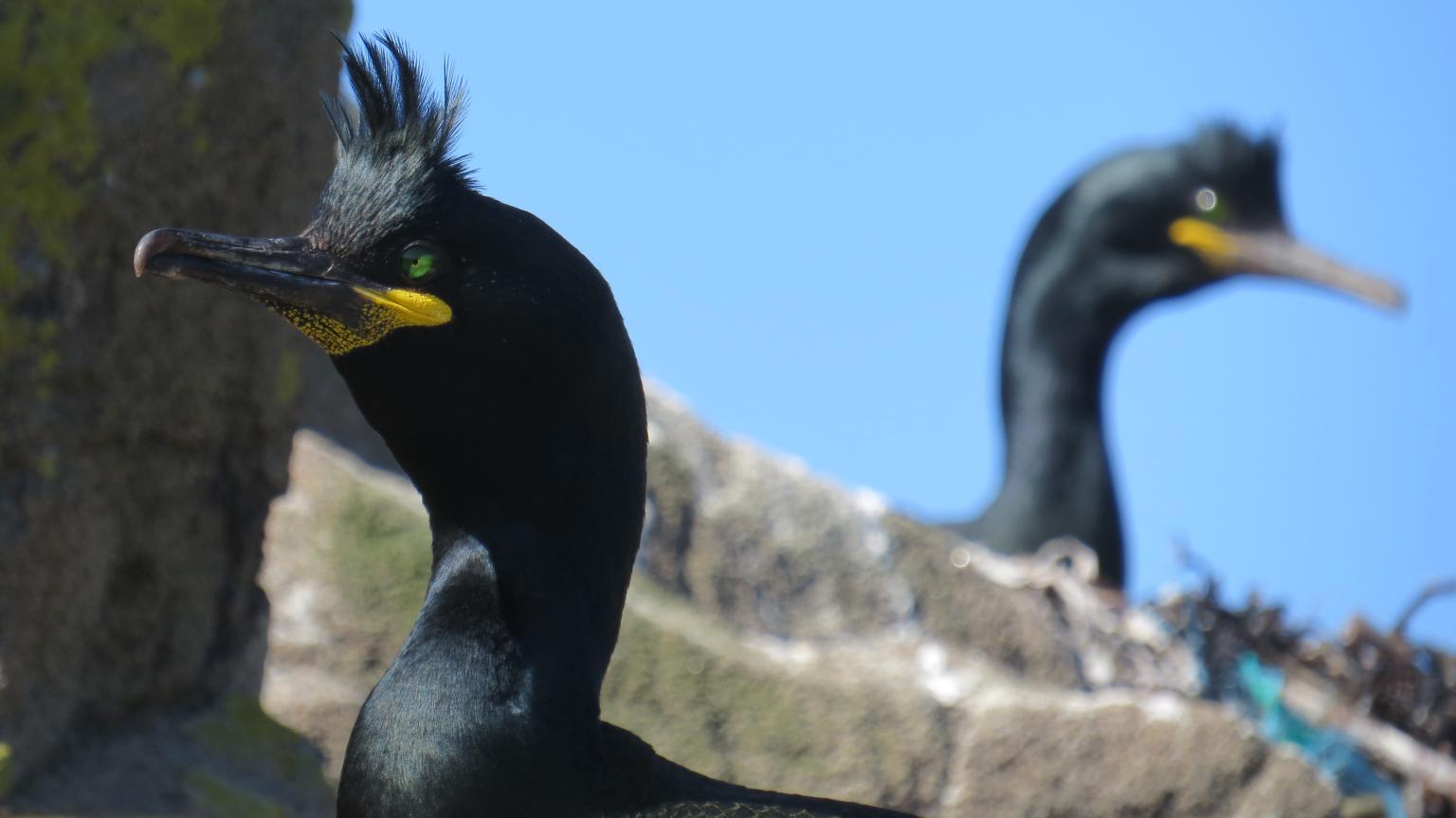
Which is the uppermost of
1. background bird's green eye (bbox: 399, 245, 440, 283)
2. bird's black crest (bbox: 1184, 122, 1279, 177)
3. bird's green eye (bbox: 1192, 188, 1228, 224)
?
bird's black crest (bbox: 1184, 122, 1279, 177)

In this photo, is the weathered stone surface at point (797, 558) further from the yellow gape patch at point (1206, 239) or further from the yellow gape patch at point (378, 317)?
the yellow gape patch at point (1206, 239)

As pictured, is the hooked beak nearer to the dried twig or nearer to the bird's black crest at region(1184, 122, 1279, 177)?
the dried twig

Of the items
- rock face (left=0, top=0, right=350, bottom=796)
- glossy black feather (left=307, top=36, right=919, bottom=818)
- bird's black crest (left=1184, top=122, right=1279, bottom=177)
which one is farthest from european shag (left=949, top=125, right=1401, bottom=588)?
glossy black feather (left=307, top=36, right=919, bottom=818)

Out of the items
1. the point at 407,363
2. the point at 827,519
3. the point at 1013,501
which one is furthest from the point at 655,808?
the point at 1013,501

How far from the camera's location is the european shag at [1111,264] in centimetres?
830

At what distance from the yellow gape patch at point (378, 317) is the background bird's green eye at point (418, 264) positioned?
0.07 feet

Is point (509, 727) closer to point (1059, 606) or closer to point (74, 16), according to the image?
point (74, 16)

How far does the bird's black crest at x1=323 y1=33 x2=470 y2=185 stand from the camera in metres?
2.55

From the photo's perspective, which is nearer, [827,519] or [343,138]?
[343,138]

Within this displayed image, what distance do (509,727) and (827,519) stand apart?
2.90 meters

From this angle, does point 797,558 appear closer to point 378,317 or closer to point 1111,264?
point 378,317

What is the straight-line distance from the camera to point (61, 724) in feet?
11.0

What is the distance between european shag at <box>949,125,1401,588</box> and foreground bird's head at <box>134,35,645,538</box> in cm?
584

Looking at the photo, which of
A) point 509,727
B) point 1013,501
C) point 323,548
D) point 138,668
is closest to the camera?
point 509,727
